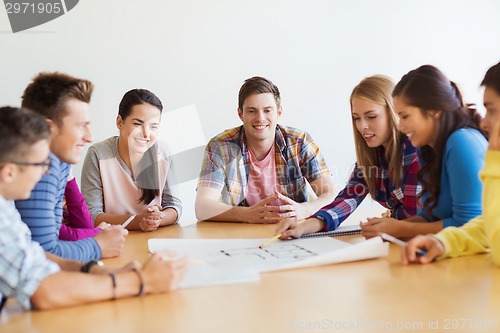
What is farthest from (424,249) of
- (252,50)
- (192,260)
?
(252,50)

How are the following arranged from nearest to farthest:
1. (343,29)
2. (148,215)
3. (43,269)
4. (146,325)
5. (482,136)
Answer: (146,325) < (43,269) < (482,136) < (148,215) < (343,29)

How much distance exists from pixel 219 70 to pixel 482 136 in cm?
228

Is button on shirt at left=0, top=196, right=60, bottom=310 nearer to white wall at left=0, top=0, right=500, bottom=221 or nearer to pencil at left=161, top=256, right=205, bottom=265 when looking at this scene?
pencil at left=161, top=256, right=205, bottom=265

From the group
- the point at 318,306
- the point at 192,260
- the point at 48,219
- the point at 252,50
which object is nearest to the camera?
the point at 318,306

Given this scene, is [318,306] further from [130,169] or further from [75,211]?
[130,169]

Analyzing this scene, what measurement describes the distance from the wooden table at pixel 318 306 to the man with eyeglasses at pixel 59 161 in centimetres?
37

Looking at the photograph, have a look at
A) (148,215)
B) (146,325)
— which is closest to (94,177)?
(148,215)

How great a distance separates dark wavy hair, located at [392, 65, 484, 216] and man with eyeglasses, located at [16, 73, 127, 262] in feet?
2.84

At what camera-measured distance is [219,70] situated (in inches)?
145

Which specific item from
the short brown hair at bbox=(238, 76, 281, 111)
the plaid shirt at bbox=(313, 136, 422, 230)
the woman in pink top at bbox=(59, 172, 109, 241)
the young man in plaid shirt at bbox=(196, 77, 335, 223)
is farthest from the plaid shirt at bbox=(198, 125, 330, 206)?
the woman in pink top at bbox=(59, 172, 109, 241)

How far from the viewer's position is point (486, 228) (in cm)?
141

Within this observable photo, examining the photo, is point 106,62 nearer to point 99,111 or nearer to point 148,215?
point 99,111

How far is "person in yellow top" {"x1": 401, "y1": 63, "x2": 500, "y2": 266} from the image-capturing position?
54.1 inches
